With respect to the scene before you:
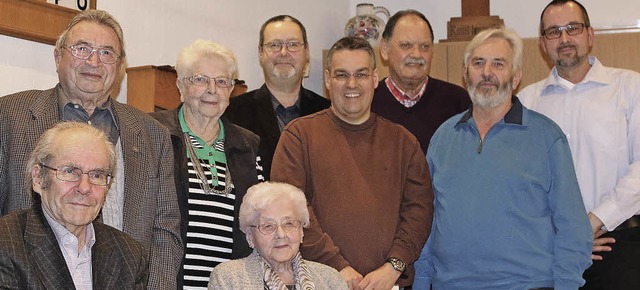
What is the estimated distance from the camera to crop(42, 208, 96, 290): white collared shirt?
2.62 meters

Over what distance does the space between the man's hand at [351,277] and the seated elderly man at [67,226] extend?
2.76 ft

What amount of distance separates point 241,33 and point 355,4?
5.24ft

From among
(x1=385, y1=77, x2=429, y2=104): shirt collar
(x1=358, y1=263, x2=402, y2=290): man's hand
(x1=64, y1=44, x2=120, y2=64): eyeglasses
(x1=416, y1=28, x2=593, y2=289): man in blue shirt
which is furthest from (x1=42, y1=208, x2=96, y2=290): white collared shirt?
(x1=385, y1=77, x2=429, y2=104): shirt collar

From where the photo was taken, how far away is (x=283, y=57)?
4.08 meters

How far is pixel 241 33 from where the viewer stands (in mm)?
5539

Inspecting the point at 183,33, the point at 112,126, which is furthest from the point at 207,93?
the point at 183,33

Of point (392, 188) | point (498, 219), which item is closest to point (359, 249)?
point (392, 188)

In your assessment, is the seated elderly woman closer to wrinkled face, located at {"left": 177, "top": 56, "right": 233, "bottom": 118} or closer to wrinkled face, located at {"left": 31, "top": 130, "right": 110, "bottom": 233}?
wrinkled face, located at {"left": 177, "top": 56, "right": 233, "bottom": 118}

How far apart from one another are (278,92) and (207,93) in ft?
2.36

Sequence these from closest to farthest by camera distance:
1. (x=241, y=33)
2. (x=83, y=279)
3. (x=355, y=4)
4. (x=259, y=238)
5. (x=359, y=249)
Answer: (x=83, y=279), (x=259, y=238), (x=359, y=249), (x=241, y=33), (x=355, y=4)

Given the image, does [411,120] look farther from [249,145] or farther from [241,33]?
[241,33]

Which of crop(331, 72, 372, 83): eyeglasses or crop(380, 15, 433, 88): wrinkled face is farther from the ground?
crop(380, 15, 433, 88): wrinkled face

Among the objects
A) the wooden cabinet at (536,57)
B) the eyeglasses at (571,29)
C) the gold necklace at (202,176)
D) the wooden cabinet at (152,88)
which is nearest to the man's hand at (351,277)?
the gold necklace at (202,176)

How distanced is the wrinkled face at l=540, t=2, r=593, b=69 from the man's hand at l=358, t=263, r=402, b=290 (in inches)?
52.1
